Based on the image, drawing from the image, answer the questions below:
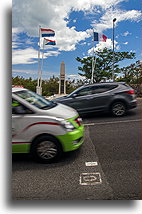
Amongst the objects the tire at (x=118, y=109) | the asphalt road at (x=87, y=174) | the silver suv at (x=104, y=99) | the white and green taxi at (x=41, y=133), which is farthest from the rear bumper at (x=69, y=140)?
the tire at (x=118, y=109)

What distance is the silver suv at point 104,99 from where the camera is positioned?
596 cm

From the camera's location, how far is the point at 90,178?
246cm

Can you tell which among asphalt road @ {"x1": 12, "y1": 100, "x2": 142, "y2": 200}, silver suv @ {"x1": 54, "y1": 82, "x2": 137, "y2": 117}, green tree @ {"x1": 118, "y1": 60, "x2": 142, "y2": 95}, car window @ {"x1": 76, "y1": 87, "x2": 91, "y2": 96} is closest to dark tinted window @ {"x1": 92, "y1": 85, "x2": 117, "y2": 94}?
silver suv @ {"x1": 54, "y1": 82, "x2": 137, "y2": 117}

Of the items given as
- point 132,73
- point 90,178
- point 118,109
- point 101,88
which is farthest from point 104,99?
point 132,73

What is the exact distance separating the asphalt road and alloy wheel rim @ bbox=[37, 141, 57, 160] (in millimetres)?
164

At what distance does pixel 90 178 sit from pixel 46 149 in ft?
3.05

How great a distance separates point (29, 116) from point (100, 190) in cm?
169

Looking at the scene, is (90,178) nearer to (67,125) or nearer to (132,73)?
(67,125)

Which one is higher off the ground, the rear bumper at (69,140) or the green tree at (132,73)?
the green tree at (132,73)

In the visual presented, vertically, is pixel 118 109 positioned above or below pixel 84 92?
below

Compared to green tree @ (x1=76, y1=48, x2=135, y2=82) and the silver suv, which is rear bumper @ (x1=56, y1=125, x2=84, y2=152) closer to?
the silver suv

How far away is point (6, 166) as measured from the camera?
276 cm

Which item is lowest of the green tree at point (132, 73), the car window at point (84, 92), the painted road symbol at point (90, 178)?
the painted road symbol at point (90, 178)

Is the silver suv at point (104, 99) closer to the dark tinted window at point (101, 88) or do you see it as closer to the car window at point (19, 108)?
the dark tinted window at point (101, 88)
